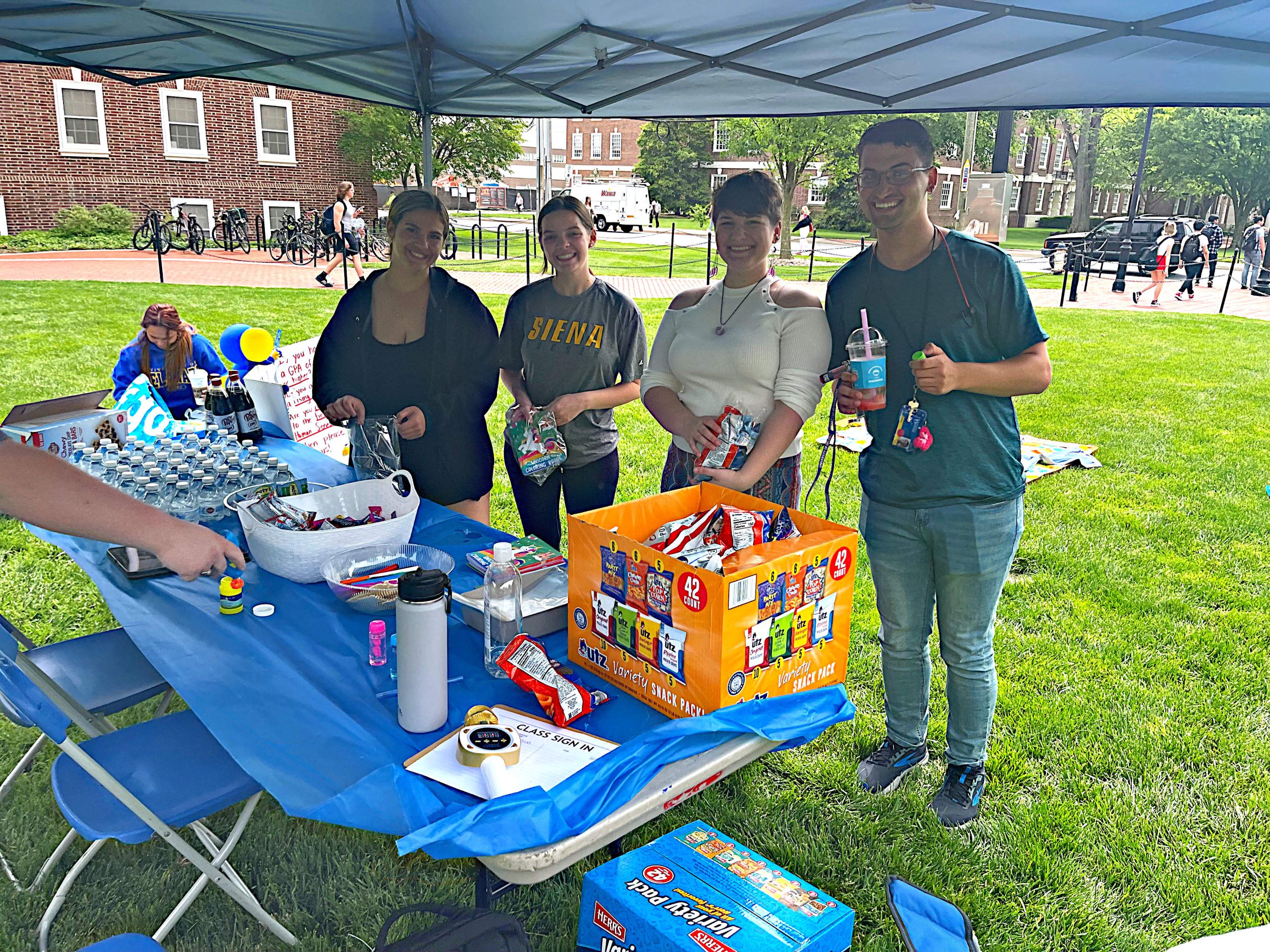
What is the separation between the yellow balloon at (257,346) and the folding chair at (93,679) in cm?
191

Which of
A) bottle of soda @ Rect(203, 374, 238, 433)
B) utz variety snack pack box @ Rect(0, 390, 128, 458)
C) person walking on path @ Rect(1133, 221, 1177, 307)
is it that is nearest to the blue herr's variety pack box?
utz variety snack pack box @ Rect(0, 390, 128, 458)

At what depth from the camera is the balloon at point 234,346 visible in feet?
15.9

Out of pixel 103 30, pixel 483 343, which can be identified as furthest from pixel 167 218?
pixel 483 343

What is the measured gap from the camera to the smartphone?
100 inches

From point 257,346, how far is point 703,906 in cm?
375

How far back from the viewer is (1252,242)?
773 inches

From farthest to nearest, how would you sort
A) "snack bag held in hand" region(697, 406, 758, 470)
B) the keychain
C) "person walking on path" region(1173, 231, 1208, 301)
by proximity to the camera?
"person walking on path" region(1173, 231, 1208, 301)
"snack bag held in hand" region(697, 406, 758, 470)
the keychain

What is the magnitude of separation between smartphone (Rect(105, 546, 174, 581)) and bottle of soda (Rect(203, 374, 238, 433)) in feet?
4.58

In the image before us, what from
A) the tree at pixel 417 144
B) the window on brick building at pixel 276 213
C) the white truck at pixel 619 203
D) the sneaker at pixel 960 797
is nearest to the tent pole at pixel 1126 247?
the tree at pixel 417 144

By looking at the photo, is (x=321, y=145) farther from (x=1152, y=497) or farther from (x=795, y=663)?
(x=795, y=663)

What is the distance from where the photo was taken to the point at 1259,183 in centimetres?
3953

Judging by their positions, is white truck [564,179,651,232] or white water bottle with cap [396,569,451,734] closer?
white water bottle with cap [396,569,451,734]

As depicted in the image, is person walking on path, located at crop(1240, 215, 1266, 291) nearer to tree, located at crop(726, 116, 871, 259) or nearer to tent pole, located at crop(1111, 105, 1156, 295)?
tent pole, located at crop(1111, 105, 1156, 295)

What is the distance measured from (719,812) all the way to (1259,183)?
159ft
